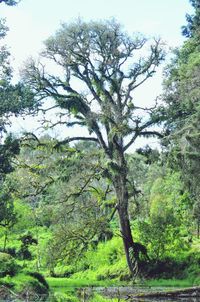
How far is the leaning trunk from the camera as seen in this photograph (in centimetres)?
3145

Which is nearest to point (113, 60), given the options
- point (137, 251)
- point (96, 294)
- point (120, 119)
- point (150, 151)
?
point (120, 119)

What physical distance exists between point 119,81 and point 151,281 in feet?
42.4

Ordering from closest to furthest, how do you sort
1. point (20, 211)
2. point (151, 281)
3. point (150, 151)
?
point (151, 281) < point (150, 151) < point (20, 211)

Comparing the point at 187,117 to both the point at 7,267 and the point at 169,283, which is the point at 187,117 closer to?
the point at 169,283

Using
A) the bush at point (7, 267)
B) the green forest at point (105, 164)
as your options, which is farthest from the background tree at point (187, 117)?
the bush at point (7, 267)

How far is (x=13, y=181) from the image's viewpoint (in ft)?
100

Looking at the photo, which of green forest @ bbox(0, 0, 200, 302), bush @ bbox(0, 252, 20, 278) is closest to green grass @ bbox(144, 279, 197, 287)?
green forest @ bbox(0, 0, 200, 302)

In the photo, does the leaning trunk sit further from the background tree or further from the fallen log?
the fallen log

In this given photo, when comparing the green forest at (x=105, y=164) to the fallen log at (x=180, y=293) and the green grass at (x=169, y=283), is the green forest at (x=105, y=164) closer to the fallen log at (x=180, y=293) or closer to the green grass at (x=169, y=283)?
the green grass at (x=169, y=283)

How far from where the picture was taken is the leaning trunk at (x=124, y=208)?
103 ft

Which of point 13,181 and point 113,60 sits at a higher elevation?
point 113,60

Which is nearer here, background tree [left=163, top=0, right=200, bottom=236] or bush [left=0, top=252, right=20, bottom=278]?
bush [left=0, top=252, right=20, bottom=278]

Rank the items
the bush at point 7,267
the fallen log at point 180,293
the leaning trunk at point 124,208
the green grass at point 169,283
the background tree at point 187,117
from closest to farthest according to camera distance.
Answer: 1. the fallen log at point 180,293
2. the bush at point 7,267
3. the background tree at point 187,117
4. the green grass at point 169,283
5. the leaning trunk at point 124,208

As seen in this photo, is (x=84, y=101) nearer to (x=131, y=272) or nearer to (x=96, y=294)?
(x=131, y=272)
